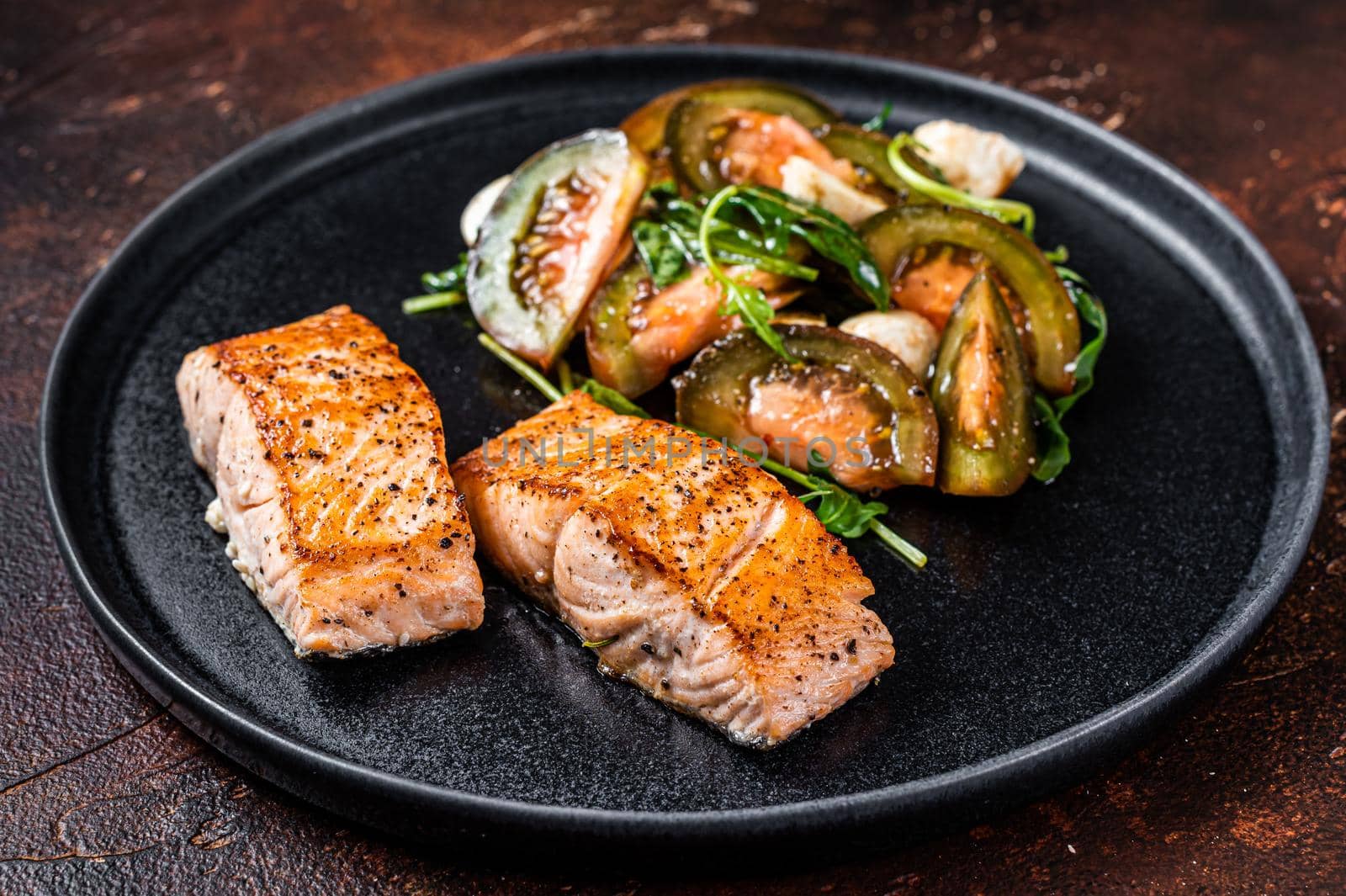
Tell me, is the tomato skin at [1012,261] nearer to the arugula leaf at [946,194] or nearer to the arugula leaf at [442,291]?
the arugula leaf at [946,194]

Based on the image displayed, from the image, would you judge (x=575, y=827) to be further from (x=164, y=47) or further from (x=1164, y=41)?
(x=1164, y=41)

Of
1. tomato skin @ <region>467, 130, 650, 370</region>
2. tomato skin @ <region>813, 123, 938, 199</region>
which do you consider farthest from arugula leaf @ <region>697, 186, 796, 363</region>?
tomato skin @ <region>813, 123, 938, 199</region>

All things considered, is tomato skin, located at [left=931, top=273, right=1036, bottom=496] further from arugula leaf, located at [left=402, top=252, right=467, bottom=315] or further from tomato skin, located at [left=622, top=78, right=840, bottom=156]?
arugula leaf, located at [left=402, top=252, right=467, bottom=315]

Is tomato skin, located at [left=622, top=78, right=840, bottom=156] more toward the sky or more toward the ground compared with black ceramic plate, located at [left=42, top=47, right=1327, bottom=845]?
more toward the sky

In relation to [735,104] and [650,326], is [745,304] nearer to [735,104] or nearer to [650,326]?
[650,326]

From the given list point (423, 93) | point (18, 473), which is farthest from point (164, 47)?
point (18, 473)

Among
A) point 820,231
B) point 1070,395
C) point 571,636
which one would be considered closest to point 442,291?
point 820,231
